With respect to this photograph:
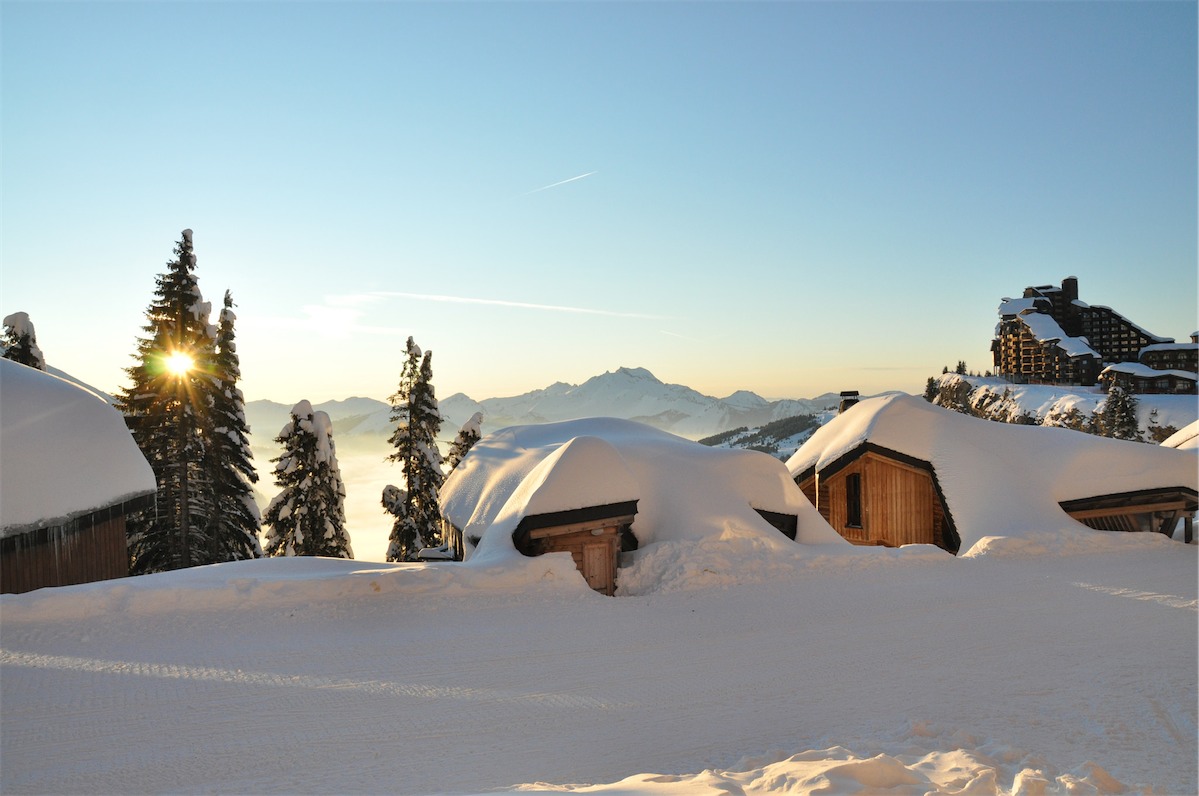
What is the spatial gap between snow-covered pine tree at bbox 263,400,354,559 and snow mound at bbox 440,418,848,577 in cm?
455

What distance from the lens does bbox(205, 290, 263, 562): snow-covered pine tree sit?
21203 mm

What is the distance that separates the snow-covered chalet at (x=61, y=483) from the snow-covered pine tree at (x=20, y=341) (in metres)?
8.05

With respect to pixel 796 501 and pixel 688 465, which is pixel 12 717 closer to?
pixel 688 465

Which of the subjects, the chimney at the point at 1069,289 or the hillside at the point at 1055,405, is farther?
the chimney at the point at 1069,289

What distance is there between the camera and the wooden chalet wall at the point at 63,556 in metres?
10.2

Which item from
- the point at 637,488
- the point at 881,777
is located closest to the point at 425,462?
the point at 637,488

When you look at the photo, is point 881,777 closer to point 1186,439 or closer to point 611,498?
point 611,498

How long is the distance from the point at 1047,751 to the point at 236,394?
77.3 feet

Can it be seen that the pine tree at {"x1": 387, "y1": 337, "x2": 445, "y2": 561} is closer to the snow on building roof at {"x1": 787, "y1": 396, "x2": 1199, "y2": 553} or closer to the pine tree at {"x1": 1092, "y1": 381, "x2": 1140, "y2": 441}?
the snow on building roof at {"x1": 787, "y1": 396, "x2": 1199, "y2": 553}

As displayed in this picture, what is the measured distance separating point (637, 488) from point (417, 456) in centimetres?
1552

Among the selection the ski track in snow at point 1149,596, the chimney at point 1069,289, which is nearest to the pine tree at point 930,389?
the chimney at point 1069,289

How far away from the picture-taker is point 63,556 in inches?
437

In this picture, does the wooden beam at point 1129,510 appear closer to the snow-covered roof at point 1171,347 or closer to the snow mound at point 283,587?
the snow mound at point 283,587

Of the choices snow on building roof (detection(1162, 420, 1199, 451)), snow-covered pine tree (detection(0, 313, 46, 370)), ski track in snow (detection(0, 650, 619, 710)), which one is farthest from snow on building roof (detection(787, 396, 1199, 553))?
snow-covered pine tree (detection(0, 313, 46, 370))
